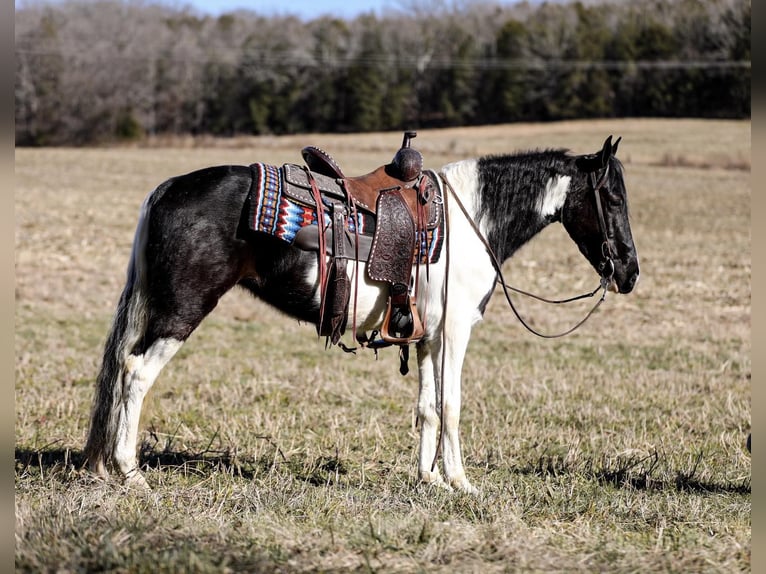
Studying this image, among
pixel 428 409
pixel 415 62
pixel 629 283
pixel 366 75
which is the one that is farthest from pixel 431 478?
pixel 415 62

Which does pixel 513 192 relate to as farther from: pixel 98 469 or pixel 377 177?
pixel 98 469

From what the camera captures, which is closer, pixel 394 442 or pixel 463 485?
pixel 463 485

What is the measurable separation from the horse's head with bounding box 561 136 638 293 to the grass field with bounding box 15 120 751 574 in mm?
1523

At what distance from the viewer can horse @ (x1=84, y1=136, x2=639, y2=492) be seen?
17.0ft

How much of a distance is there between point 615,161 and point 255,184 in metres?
2.53

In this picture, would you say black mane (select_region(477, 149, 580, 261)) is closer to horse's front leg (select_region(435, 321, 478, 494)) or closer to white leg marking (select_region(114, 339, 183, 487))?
horse's front leg (select_region(435, 321, 478, 494))

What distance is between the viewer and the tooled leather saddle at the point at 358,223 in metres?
5.21

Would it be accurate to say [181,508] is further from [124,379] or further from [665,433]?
[665,433]

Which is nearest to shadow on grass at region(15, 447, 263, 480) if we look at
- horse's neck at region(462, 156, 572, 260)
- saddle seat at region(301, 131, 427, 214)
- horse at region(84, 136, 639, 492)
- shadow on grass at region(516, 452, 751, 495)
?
horse at region(84, 136, 639, 492)

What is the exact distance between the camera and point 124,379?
5.23m

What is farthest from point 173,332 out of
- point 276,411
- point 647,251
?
point 647,251

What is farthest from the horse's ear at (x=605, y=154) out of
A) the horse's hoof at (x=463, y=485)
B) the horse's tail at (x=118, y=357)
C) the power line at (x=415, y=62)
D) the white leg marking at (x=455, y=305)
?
the power line at (x=415, y=62)

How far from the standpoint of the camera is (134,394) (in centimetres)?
Answer: 517

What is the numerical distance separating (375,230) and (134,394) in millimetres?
1876
